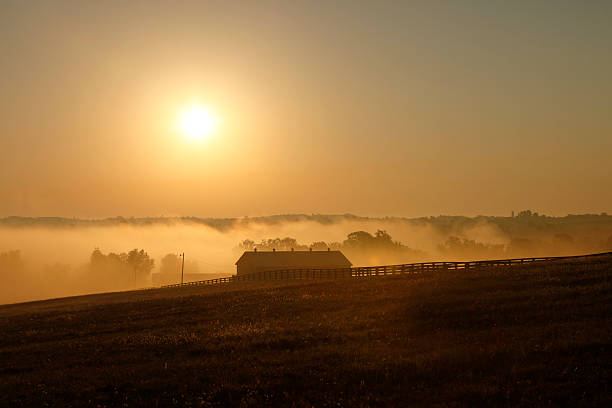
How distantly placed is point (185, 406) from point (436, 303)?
745 inches

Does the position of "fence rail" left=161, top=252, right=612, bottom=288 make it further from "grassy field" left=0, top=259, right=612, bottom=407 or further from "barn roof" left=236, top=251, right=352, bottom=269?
"barn roof" left=236, top=251, right=352, bottom=269

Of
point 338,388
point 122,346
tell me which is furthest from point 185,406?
point 122,346

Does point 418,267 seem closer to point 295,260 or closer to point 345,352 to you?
point 345,352

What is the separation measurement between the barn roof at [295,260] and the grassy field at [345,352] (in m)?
64.5

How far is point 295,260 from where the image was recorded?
104250 mm

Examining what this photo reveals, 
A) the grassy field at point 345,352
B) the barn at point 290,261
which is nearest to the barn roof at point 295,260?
the barn at point 290,261

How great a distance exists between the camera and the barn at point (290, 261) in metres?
102

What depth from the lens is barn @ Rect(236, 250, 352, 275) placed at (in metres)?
102

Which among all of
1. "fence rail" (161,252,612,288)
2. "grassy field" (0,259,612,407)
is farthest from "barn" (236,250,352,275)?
"grassy field" (0,259,612,407)

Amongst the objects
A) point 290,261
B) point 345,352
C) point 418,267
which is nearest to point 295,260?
point 290,261

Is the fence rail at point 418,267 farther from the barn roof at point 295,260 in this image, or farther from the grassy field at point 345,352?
the barn roof at point 295,260

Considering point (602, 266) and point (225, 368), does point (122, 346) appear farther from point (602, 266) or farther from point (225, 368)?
point (602, 266)

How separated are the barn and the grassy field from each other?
64.1m

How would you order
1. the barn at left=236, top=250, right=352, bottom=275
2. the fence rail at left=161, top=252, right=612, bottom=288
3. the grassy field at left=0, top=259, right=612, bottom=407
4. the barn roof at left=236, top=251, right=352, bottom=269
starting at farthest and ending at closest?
the barn roof at left=236, top=251, right=352, bottom=269 → the barn at left=236, top=250, right=352, bottom=275 → the fence rail at left=161, top=252, right=612, bottom=288 → the grassy field at left=0, top=259, right=612, bottom=407
